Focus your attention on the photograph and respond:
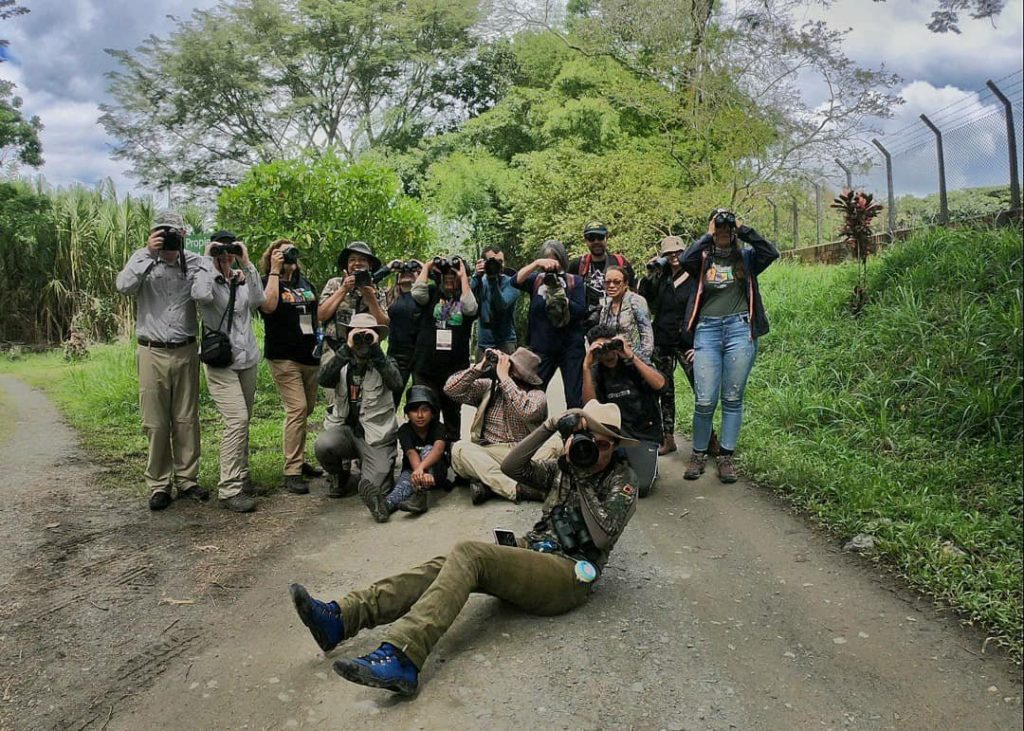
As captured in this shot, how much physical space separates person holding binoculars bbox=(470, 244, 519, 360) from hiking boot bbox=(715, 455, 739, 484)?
181cm

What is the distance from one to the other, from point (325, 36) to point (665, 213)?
14.3 meters

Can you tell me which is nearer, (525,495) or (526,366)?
(525,495)

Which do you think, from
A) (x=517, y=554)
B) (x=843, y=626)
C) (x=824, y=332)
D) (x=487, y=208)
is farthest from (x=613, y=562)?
(x=487, y=208)

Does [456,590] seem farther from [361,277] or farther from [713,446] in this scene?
[713,446]

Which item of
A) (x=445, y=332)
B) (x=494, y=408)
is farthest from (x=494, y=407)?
(x=445, y=332)

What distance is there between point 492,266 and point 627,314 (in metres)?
1.17

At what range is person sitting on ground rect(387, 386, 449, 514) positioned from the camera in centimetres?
486

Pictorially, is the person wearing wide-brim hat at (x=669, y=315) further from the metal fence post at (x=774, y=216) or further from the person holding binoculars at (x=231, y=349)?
the metal fence post at (x=774, y=216)

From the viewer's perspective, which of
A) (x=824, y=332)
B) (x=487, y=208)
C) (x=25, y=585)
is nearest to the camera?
(x=25, y=585)

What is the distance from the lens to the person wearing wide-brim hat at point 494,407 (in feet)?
16.3

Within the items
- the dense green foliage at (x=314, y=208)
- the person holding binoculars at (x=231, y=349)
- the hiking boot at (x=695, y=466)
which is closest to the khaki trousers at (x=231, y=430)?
the person holding binoculars at (x=231, y=349)

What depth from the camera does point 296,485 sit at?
531 centimetres

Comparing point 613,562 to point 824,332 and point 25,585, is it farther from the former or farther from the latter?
point 824,332

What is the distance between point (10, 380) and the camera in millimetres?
12305
